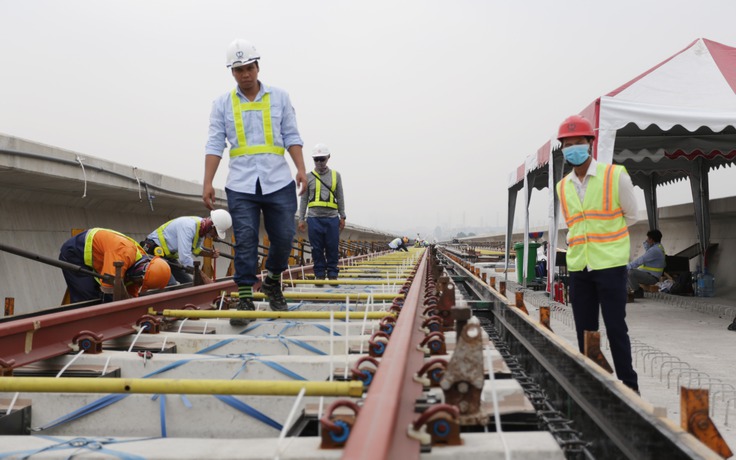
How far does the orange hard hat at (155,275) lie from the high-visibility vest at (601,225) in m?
3.70

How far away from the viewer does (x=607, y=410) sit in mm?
2332

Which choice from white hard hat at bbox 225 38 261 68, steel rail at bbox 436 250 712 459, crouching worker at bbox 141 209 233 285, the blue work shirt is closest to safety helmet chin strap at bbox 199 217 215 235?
crouching worker at bbox 141 209 233 285

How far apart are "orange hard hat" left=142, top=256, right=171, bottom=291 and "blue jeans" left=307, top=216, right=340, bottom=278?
8.13 ft

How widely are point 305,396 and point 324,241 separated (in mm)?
5872

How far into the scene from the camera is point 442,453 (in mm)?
1667

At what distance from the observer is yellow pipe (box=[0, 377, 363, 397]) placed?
191 cm

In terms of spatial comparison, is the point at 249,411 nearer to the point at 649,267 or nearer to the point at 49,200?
the point at 49,200

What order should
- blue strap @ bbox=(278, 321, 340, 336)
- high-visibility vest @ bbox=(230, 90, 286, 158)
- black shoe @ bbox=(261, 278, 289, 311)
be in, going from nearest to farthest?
blue strap @ bbox=(278, 321, 340, 336) → high-visibility vest @ bbox=(230, 90, 286, 158) → black shoe @ bbox=(261, 278, 289, 311)

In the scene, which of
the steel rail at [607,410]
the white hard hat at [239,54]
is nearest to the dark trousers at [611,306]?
the steel rail at [607,410]

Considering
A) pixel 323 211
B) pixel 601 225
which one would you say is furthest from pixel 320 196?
pixel 601 225

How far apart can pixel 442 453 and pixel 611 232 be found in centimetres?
257

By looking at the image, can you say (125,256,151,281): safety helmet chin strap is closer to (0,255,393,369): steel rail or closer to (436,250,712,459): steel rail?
(0,255,393,369): steel rail

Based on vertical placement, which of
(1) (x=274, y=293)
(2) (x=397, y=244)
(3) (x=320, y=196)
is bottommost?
(1) (x=274, y=293)

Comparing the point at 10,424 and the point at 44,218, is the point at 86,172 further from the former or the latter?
the point at 10,424
